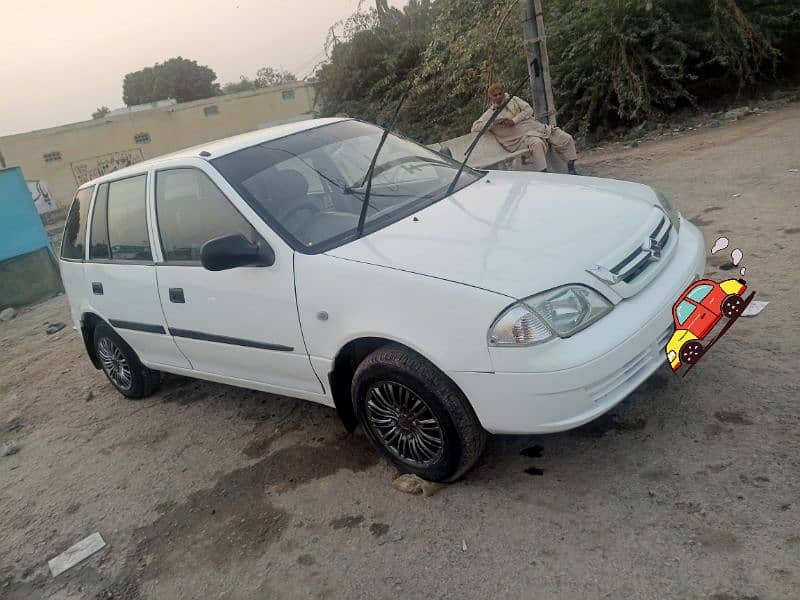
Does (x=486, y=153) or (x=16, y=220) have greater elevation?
(x=16, y=220)

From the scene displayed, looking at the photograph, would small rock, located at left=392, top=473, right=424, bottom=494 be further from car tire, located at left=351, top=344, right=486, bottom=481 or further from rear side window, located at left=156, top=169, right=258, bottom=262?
rear side window, located at left=156, top=169, right=258, bottom=262

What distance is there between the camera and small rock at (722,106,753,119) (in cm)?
1013

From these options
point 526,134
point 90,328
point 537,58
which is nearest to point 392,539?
point 90,328

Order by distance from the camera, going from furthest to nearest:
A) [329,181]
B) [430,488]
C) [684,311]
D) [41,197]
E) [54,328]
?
[41,197] → [54,328] → [329,181] → [430,488] → [684,311]

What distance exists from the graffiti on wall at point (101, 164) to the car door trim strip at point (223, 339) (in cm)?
3395

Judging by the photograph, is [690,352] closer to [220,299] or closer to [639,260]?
[639,260]

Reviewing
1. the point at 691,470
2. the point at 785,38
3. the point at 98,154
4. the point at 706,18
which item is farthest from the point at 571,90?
the point at 98,154

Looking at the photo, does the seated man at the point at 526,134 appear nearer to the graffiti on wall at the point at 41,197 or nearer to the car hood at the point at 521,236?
the car hood at the point at 521,236

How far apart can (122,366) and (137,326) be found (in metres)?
0.77

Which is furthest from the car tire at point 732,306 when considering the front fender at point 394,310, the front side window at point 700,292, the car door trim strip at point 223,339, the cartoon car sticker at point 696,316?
the car door trim strip at point 223,339

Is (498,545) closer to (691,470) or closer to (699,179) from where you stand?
(691,470)

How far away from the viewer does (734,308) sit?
10.3ft

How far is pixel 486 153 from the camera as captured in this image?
8.05 meters

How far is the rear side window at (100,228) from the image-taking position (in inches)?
177
